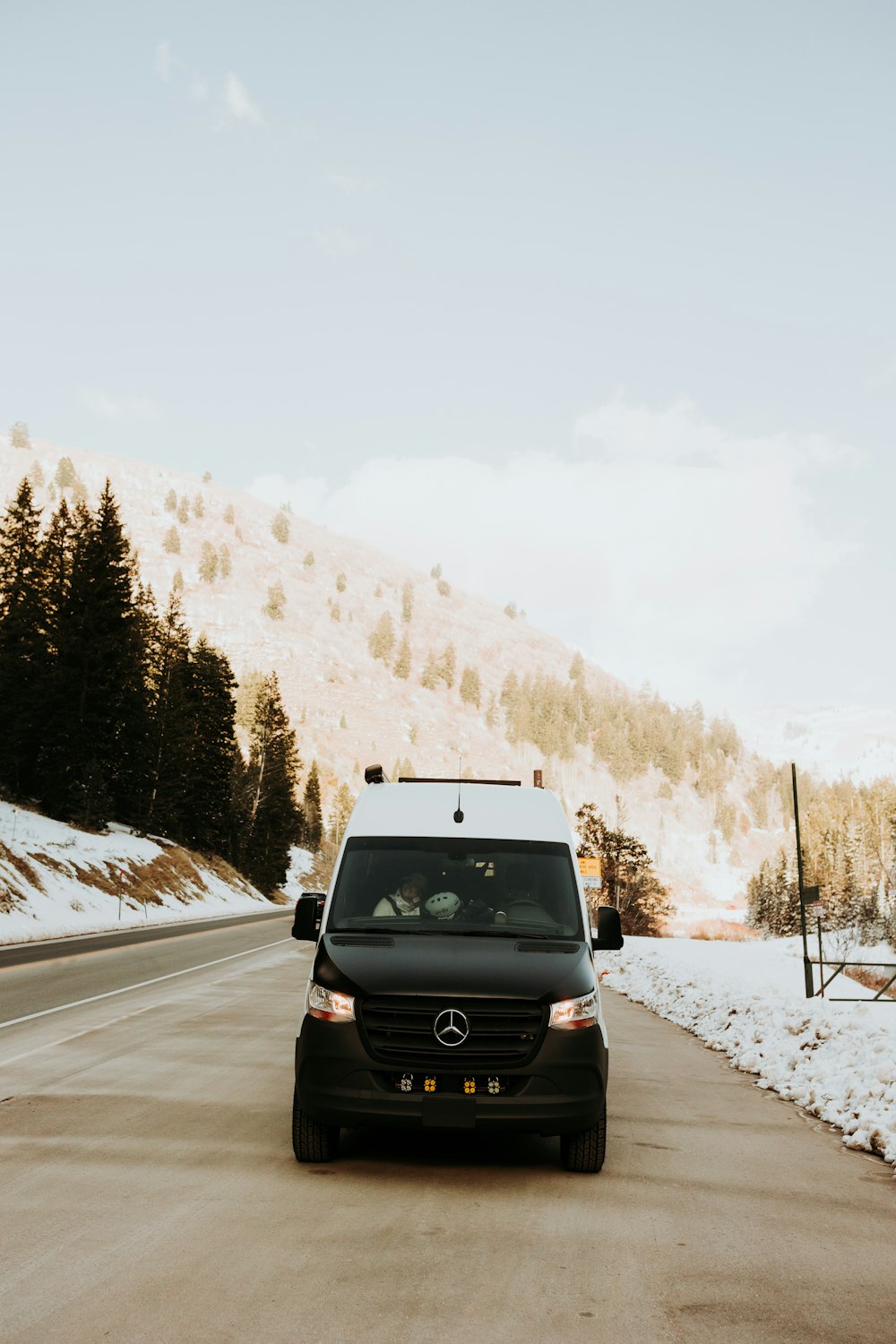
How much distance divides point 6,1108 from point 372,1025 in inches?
138

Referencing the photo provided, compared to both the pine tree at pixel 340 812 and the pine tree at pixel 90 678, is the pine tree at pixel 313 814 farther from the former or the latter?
the pine tree at pixel 90 678

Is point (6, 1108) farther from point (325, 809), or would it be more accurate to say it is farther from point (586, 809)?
point (325, 809)

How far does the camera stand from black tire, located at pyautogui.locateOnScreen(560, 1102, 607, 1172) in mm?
6535

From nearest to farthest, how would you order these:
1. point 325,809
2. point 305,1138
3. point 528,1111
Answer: point 528,1111 < point 305,1138 < point 325,809

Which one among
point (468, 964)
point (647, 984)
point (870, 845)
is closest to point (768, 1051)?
point (468, 964)

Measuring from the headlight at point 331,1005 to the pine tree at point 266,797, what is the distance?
72.4 meters

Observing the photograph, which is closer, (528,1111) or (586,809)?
(528,1111)

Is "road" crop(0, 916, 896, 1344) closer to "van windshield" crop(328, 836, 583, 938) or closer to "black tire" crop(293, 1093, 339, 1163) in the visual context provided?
"black tire" crop(293, 1093, 339, 1163)

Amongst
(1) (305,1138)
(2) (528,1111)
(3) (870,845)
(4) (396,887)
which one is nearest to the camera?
(2) (528,1111)

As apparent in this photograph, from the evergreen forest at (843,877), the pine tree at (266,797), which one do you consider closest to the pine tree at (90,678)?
the pine tree at (266,797)

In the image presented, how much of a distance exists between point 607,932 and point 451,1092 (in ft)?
5.75

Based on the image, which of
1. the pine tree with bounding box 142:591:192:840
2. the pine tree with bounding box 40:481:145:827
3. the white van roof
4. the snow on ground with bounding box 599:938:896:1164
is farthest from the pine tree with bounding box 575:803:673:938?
the white van roof

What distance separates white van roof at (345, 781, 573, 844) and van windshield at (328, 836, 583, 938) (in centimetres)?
9

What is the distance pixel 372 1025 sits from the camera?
623 cm
